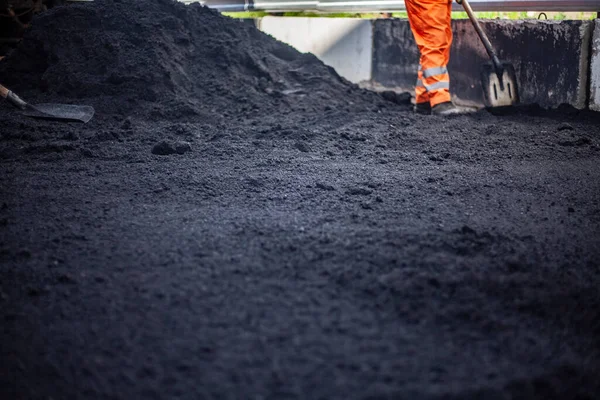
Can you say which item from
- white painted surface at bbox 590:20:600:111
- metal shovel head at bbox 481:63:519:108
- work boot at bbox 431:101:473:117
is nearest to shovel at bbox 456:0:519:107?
metal shovel head at bbox 481:63:519:108

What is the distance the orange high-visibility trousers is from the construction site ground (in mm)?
380

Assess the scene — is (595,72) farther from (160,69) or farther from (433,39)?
(160,69)

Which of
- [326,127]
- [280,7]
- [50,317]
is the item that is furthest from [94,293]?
[280,7]

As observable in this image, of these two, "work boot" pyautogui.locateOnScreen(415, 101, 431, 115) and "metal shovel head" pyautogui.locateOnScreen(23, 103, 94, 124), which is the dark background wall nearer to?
"work boot" pyautogui.locateOnScreen(415, 101, 431, 115)

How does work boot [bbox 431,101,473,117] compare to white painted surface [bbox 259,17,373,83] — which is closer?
work boot [bbox 431,101,473,117]

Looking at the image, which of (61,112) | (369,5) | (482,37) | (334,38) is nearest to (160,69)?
(61,112)

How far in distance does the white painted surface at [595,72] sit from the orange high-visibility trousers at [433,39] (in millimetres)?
1147

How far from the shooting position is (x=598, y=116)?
16.8 feet

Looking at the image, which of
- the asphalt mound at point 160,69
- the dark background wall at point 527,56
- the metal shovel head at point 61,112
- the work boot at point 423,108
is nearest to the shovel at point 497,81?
the dark background wall at point 527,56

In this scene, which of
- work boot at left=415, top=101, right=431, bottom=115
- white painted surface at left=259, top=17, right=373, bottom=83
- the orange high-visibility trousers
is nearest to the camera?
the orange high-visibility trousers

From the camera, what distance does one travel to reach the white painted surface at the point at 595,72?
5.06 metres

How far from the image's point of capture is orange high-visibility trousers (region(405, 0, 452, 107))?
17.7 ft

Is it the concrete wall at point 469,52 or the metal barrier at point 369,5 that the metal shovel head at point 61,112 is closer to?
the metal barrier at point 369,5

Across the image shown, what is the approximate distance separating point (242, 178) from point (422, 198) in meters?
1.09
